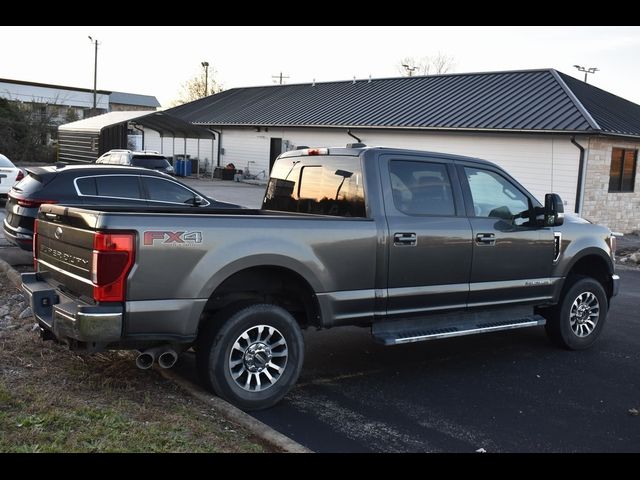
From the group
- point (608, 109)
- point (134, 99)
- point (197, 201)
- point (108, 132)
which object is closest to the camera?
point (197, 201)

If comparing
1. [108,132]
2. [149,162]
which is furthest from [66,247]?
[108,132]

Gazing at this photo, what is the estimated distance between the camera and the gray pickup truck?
478 cm

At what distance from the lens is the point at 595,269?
7820mm

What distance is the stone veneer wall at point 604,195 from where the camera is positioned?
65.9 feet

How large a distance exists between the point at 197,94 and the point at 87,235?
64791mm

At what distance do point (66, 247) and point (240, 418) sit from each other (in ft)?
6.00

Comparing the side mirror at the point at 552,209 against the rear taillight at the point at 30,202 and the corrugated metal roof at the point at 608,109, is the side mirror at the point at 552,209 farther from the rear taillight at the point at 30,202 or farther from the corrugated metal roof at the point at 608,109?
the corrugated metal roof at the point at 608,109

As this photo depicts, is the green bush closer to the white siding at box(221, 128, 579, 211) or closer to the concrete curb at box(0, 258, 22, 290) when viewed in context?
the white siding at box(221, 128, 579, 211)

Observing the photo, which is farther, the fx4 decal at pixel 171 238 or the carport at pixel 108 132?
the carport at pixel 108 132

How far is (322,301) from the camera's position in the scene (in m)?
5.59

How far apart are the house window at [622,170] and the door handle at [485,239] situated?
641 inches

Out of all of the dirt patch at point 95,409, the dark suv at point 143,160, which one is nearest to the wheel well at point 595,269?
the dirt patch at point 95,409

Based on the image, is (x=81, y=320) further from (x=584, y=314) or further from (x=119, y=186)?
(x=119, y=186)
